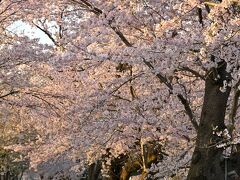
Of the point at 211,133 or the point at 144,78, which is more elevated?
the point at 144,78

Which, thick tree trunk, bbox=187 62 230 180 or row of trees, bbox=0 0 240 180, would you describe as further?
thick tree trunk, bbox=187 62 230 180

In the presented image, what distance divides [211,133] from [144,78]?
2912 millimetres

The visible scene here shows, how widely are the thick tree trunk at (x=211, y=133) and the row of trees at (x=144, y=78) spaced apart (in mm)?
19

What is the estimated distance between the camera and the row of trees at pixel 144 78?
7.71m

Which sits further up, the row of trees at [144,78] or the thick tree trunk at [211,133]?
the row of trees at [144,78]

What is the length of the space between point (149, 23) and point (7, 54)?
4.12 m

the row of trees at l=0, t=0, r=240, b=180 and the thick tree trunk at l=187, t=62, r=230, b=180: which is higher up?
the row of trees at l=0, t=0, r=240, b=180

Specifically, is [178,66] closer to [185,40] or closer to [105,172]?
[185,40]

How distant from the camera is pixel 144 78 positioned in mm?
10797

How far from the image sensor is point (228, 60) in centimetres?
764

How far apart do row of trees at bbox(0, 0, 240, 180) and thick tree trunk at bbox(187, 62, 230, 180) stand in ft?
0.06

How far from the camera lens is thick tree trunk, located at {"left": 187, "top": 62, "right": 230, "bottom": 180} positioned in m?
8.30

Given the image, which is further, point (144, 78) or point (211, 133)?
point (144, 78)

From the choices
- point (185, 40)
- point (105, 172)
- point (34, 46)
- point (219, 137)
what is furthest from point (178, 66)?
point (105, 172)
